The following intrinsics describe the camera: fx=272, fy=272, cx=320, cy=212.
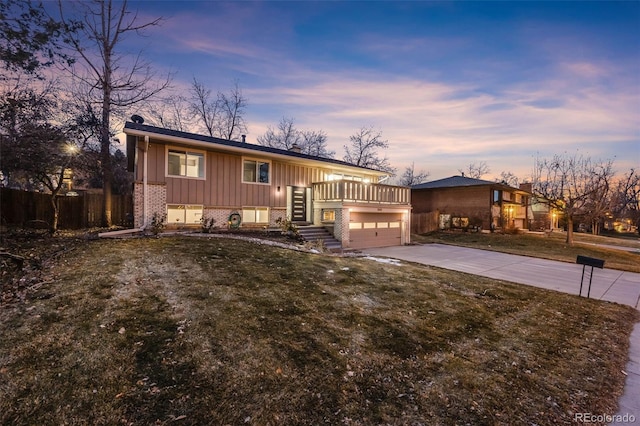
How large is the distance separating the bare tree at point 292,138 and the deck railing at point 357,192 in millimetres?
18752

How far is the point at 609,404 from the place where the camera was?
117 inches

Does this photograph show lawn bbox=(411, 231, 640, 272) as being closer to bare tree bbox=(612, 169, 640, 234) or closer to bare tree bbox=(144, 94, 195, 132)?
bare tree bbox=(612, 169, 640, 234)

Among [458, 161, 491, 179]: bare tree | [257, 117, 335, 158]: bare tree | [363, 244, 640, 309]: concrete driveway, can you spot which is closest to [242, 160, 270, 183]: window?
[363, 244, 640, 309]: concrete driveway

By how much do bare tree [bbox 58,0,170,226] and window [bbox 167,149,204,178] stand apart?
472cm

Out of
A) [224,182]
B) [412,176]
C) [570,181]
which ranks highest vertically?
[412,176]

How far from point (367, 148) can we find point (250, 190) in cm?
2252

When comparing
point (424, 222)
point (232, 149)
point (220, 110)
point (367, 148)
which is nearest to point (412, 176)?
point (367, 148)

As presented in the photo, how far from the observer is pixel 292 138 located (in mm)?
33156

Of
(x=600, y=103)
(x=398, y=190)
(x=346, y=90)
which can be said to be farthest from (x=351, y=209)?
(x=600, y=103)

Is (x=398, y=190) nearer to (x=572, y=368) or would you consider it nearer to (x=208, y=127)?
(x=572, y=368)

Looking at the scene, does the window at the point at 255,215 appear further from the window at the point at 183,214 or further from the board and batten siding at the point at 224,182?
the window at the point at 183,214

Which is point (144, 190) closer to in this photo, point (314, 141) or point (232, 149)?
point (232, 149)

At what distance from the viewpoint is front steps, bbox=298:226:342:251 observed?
12617mm

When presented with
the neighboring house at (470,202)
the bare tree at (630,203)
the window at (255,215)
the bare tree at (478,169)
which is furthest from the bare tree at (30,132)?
the bare tree at (478,169)
